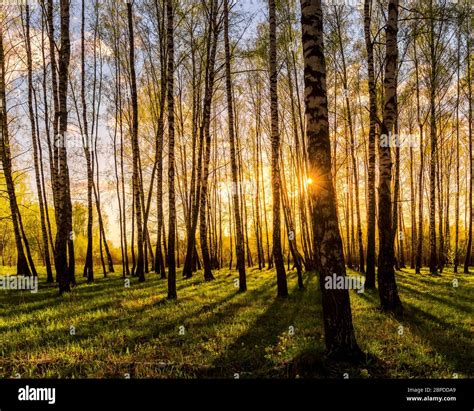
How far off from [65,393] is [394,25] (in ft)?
30.1

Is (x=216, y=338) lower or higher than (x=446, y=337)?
higher

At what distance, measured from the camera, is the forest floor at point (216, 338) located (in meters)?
4.51

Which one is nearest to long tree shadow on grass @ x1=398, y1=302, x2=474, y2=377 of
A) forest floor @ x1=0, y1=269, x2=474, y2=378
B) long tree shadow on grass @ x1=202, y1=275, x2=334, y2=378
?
forest floor @ x1=0, y1=269, x2=474, y2=378

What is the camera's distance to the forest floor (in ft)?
14.8

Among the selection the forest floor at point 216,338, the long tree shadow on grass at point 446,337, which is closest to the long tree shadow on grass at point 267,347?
the forest floor at point 216,338

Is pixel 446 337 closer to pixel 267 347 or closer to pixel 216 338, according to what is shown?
pixel 267 347

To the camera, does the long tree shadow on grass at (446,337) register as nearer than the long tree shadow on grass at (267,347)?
No

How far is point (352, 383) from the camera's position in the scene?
3998 mm

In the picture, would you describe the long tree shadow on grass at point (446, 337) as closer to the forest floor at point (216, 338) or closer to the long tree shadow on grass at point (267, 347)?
the forest floor at point (216, 338)

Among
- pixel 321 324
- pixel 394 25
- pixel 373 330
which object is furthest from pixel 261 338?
pixel 394 25

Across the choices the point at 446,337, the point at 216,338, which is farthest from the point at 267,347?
the point at 446,337

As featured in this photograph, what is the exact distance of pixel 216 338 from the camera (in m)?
6.04

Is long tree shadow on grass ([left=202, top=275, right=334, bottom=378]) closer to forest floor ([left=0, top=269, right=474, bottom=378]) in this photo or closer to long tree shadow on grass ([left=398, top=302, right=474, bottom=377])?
forest floor ([left=0, top=269, right=474, bottom=378])

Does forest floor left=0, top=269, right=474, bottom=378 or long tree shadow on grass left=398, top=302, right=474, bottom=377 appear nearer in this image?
forest floor left=0, top=269, right=474, bottom=378
